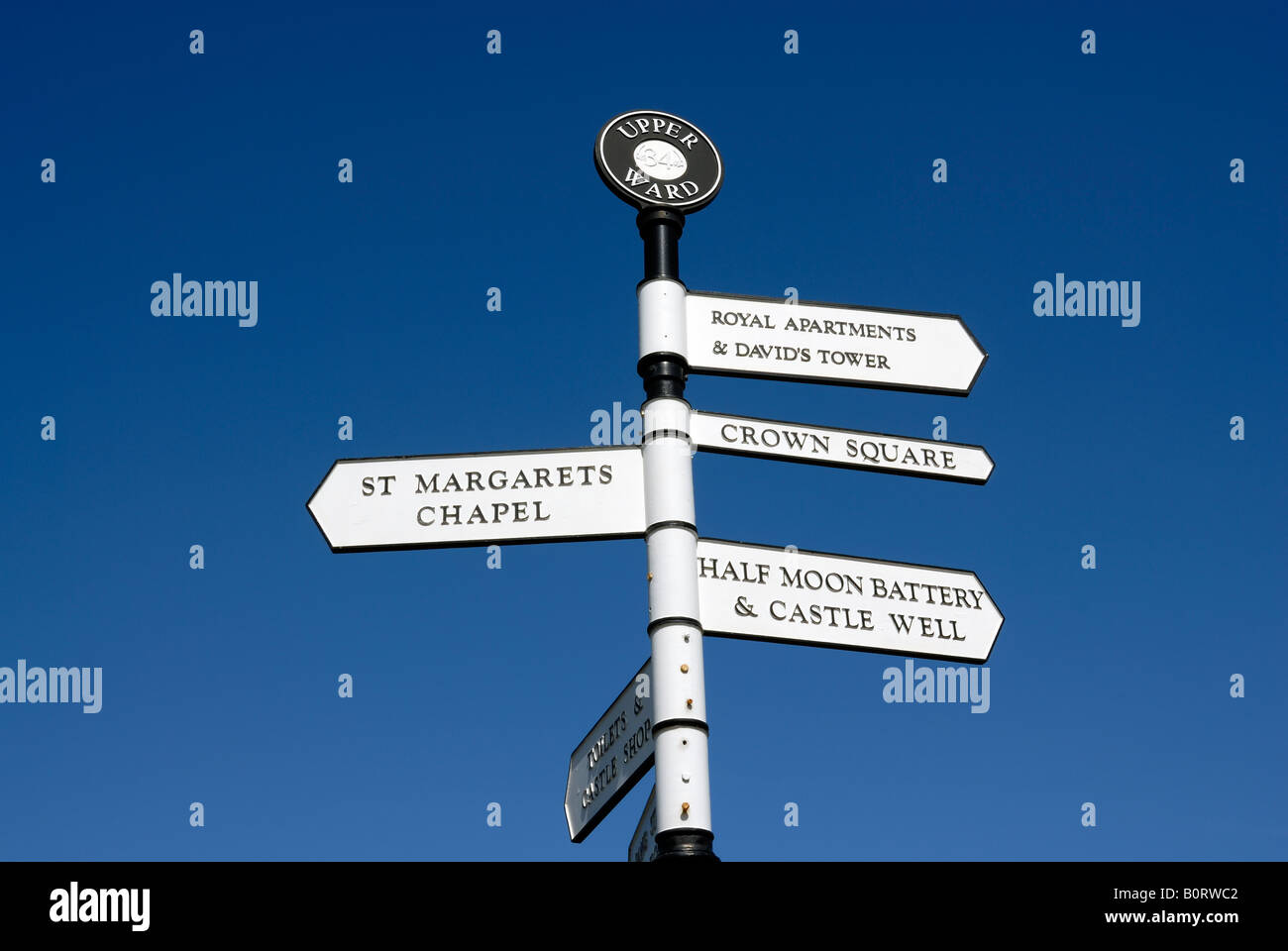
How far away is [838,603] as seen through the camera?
284 inches

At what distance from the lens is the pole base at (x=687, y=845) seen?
6.43m

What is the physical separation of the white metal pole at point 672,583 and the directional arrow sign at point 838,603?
0.56 feet

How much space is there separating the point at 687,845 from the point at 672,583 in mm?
1156

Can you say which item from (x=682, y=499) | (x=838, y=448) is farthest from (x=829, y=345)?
(x=682, y=499)

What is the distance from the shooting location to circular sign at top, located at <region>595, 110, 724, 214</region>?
7.68 meters

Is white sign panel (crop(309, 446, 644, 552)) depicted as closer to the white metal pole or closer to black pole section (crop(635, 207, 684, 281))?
the white metal pole

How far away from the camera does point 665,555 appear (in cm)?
698

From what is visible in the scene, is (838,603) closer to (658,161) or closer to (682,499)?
(682,499)

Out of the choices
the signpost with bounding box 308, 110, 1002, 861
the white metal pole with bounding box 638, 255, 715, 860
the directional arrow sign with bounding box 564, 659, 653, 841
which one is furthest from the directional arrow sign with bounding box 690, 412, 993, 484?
the directional arrow sign with bounding box 564, 659, 653, 841

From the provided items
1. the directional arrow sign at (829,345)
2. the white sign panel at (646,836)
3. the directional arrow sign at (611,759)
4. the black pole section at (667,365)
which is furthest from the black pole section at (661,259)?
the white sign panel at (646,836)
